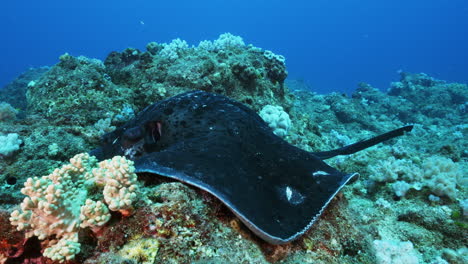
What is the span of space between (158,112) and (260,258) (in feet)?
7.63

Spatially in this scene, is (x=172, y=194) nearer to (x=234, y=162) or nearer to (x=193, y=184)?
(x=193, y=184)

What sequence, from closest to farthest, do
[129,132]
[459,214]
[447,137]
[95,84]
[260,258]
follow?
[260,258]
[129,132]
[459,214]
[95,84]
[447,137]

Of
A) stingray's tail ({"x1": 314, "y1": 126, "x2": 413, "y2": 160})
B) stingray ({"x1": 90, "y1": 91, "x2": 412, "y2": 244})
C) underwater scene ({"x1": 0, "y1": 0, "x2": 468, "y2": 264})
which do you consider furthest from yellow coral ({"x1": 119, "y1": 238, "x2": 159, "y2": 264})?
stingray's tail ({"x1": 314, "y1": 126, "x2": 413, "y2": 160})

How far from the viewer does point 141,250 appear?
1748mm

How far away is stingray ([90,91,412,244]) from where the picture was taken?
2.15 meters

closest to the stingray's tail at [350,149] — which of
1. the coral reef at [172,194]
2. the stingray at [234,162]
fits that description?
the coral reef at [172,194]

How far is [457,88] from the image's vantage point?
20016mm

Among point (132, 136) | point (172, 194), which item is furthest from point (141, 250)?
point (132, 136)

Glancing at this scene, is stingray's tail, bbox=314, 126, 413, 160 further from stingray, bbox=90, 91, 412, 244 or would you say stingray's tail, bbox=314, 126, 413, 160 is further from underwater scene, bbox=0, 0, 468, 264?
stingray, bbox=90, 91, 412, 244

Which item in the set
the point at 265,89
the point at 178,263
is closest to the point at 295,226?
the point at 178,263

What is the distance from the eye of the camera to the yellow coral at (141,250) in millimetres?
1706

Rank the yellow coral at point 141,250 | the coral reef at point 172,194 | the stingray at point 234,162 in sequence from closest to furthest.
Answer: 1. the yellow coral at point 141,250
2. the coral reef at point 172,194
3. the stingray at point 234,162

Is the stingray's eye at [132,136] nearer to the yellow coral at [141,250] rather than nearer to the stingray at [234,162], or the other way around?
the stingray at [234,162]

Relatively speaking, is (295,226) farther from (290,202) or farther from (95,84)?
(95,84)
